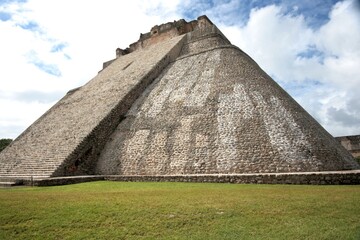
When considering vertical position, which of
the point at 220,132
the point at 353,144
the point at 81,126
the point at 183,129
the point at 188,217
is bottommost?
the point at 188,217

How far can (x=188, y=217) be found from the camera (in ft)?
17.9

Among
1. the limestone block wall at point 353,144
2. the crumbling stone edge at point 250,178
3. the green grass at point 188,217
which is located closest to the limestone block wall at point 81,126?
the crumbling stone edge at point 250,178

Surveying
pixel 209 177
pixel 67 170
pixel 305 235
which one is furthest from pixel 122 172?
pixel 305 235

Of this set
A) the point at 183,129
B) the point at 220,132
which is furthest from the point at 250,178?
the point at 183,129

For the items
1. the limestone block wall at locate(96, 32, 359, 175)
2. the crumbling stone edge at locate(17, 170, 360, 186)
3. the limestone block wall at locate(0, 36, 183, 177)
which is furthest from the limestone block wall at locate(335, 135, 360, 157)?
the crumbling stone edge at locate(17, 170, 360, 186)

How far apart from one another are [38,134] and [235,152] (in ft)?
37.8

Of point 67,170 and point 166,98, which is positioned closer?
point 67,170

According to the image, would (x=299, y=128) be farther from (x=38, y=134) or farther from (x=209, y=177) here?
(x=38, y=134)

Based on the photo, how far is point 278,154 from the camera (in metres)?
10.6

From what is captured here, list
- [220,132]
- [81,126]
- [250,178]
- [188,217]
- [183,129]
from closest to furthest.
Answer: [188,217] < [250,178] < [220,132] < [183,129] < [81,126]

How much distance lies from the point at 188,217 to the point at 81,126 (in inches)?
429

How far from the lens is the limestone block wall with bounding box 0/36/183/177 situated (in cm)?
1315

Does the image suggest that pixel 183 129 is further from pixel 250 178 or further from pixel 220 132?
pixel 250 178

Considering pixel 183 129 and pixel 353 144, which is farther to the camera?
pixel 353 144
